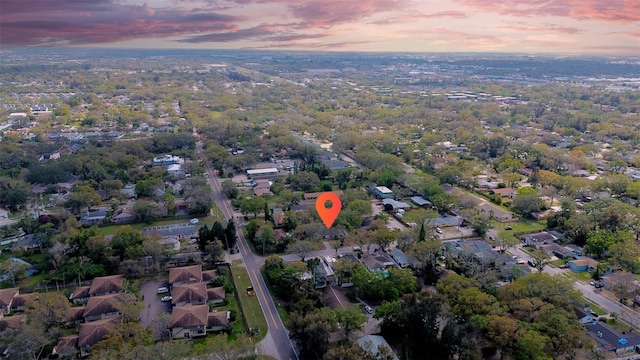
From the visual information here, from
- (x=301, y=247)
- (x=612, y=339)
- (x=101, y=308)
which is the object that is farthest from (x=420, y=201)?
(x=101, y=308)

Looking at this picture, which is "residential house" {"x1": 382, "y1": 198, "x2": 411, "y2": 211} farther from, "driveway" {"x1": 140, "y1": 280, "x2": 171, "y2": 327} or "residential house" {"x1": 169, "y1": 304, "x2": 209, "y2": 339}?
"residential house" {"x1": 169, "y1": 304, "x2": 209, "y2": 339}

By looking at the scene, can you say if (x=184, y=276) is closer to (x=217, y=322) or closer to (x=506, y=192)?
(x=217, y=322)

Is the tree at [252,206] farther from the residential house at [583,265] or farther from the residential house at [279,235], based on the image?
the residential house at [583,265]

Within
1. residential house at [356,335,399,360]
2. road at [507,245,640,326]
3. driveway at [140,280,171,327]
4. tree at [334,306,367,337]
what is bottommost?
driveway at [140,280,171,327]

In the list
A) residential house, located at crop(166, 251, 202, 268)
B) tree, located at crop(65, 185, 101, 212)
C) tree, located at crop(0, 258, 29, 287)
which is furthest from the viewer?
tree, located at crop(65, 185, 101, 212)

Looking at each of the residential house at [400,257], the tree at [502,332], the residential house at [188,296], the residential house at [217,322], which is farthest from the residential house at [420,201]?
the residential house at [217,322]

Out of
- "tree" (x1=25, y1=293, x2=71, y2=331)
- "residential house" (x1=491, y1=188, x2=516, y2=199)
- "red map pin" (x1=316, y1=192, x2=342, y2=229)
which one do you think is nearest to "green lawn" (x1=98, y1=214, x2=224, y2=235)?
"red map pin" (x1=316, y1=192, x2=342, y2=229)
